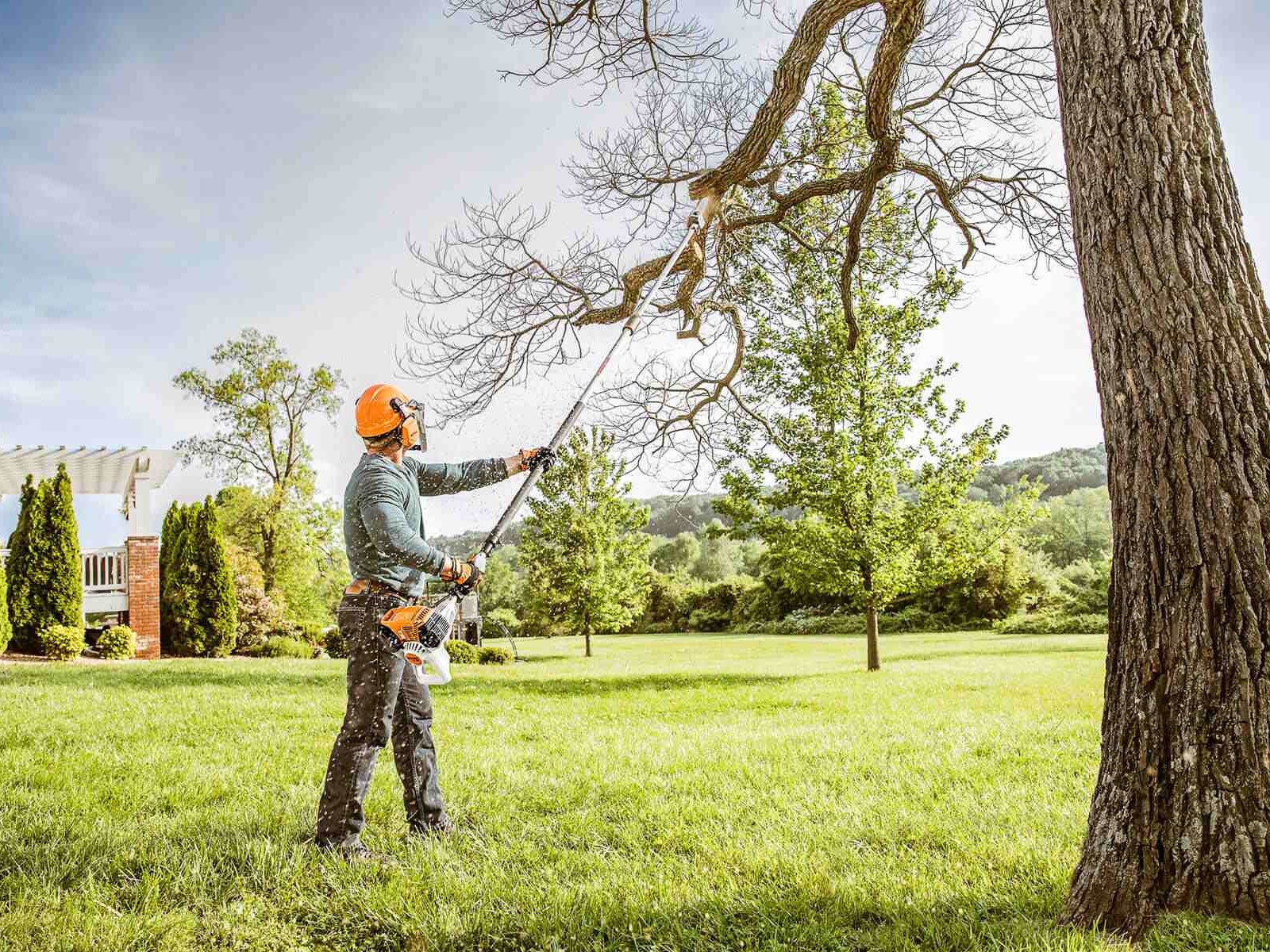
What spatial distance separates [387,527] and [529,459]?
0.88 m

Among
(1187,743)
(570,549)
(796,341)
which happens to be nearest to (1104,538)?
(570,549)

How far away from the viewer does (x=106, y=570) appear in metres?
18.2

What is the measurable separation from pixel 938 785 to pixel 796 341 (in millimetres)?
9696

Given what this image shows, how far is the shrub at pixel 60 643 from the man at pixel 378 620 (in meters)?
15.2

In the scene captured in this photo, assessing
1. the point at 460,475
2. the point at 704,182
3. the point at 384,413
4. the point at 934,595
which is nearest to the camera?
the point at 384,413

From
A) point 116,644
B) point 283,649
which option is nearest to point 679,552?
point 283,649

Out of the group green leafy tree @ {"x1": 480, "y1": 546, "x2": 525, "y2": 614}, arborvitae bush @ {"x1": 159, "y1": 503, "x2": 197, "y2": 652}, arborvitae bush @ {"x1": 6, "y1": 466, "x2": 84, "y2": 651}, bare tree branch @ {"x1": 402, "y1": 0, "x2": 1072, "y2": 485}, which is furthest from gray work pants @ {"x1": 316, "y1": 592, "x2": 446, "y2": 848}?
green leafy tree @ {"x1": 480, "y1": 546, "x2": 525, "y2": 614}

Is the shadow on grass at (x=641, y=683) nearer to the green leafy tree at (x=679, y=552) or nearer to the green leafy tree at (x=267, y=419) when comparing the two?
the green leafy tree at (x=267, y=419)

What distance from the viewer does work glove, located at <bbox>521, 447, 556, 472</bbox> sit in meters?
4.19

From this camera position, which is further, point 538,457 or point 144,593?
point 144,593

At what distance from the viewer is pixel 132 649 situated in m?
16.9

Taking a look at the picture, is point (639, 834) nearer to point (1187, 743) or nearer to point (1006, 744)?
point (1187, 743)

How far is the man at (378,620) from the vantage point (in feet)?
11.9

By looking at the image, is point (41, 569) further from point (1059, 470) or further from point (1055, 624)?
point (1059, 470)
